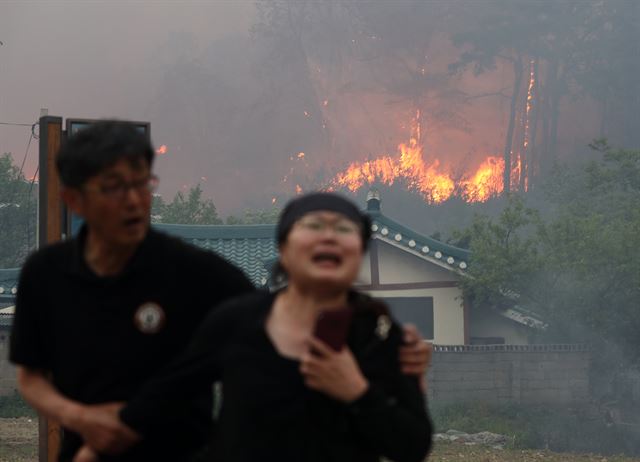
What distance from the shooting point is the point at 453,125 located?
67.9m

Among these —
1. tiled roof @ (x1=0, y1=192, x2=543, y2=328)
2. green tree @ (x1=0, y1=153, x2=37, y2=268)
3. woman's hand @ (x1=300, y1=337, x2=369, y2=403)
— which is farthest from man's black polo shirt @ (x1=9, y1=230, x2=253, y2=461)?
green tree @ (x1=0, y1=153, x2=37, y2=268)

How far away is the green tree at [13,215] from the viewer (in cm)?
3350

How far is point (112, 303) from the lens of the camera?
2873mm

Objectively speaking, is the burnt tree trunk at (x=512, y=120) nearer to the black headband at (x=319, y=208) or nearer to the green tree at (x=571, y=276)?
the green tree at (x=571, y=276)

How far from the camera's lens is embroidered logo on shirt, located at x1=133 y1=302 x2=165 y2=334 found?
287cm

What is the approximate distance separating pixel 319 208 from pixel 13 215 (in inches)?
1279

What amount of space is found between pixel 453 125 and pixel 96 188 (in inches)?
2594

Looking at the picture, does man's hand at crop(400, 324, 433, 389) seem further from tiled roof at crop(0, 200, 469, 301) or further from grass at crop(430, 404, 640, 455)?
tiled roof at crop(0, 200, 469, 301)

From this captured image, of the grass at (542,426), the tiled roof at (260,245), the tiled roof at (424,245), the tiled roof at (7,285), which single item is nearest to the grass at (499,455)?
the grass at (542,426)

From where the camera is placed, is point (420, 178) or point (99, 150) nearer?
point (99, 150)

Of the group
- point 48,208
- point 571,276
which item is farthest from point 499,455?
point 48,208

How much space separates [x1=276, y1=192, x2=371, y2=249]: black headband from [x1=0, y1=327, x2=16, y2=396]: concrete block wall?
813 inches

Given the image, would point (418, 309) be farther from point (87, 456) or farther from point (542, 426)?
point (87, 456)

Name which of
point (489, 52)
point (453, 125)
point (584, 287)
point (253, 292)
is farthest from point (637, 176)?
point (453, 125)
